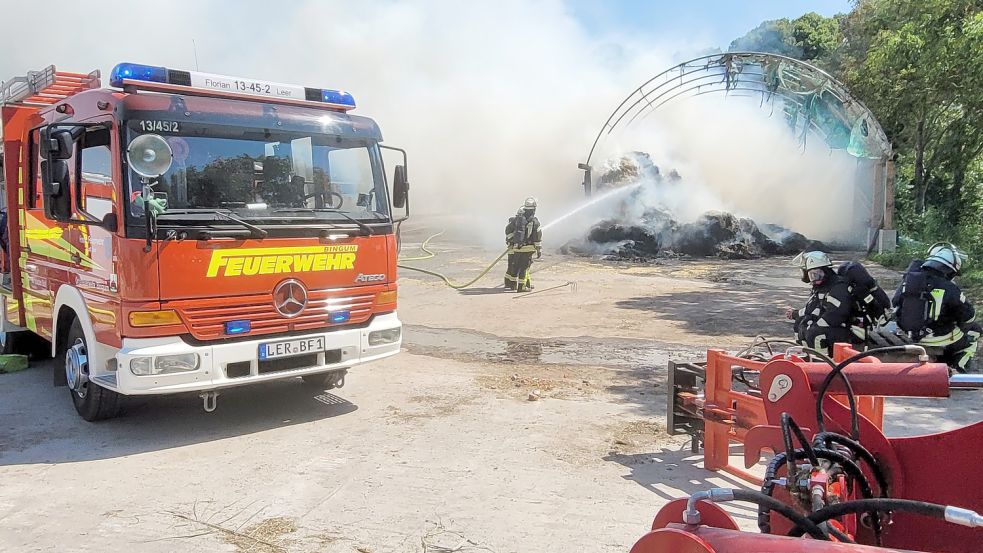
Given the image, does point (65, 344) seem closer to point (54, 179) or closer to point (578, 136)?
point (54, 179)

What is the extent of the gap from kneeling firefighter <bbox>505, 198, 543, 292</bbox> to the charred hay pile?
261 inches

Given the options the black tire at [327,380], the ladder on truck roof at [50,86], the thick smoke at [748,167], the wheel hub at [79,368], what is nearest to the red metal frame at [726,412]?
the black tire at [327,380]

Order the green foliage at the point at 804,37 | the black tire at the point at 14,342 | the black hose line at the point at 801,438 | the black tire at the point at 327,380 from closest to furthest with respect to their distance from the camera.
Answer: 1. the black hose line at the point at 801,438
2. the black tire at the point at 327,380
3. the black tire at the point at 14,342
4. the green foliage at the point at 804,37

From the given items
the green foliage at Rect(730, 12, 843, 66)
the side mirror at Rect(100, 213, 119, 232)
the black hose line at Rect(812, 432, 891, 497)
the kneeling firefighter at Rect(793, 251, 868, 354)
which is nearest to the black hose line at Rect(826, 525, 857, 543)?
the black hose line at Rect(812, 432, 891, 497)

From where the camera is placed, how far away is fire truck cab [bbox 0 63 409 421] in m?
5.13

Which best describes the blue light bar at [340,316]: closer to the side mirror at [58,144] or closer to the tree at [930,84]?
the side mirror at [58,144]

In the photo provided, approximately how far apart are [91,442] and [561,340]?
5641 mm

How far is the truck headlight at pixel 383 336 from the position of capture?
20.1ft

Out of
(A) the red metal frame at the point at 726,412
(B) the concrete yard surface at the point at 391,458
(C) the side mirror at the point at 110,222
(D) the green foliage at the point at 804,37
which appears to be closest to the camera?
(B) the concrete yard surface at the point at 391,458

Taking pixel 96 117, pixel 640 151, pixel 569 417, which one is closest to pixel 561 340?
pixel 569 417

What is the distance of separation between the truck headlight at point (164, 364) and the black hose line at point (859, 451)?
13.7 ft

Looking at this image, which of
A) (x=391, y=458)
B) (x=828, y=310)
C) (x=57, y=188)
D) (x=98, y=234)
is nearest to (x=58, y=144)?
(x=57, y=188)

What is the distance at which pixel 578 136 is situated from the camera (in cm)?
3061

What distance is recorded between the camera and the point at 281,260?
5.57m
